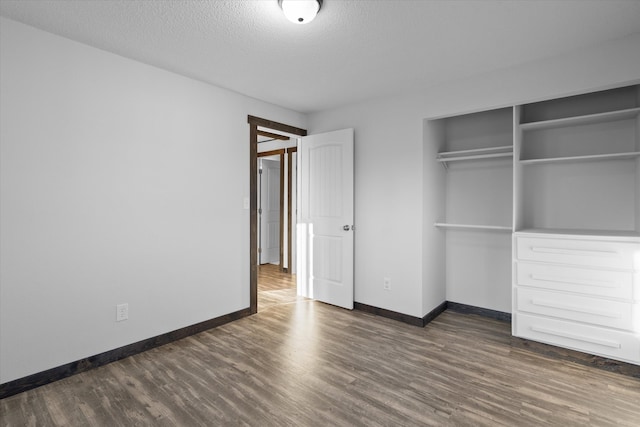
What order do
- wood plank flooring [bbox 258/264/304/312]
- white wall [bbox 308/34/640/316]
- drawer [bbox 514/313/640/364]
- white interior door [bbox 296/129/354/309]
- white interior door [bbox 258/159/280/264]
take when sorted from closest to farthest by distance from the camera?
1. drawer [bbox 514/313/640/364]
2. white wall [bbox 308/34/640/316]
3. white interior door [bbox 296/129/354/309]
4. wood plank flooring [bbox 258/264/304/312]
5. white interior door [bbox 258/159/280/264]

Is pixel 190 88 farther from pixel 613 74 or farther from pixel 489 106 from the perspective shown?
pixel 613 74

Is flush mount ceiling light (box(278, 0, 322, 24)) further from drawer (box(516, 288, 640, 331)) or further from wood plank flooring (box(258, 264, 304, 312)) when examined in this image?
wood plank flooring (box(258, 264, 304, 312))

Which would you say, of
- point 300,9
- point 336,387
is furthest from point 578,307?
point 300,9

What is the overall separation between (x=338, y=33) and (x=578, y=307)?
106 inches

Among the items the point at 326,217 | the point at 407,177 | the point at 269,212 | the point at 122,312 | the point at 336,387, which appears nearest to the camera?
the point at 336,387

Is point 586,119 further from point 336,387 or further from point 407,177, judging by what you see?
point 336,387

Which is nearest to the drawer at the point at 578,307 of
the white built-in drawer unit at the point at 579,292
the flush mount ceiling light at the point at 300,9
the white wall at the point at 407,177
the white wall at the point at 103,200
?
the white built-in drawer unit at the point at 579,292

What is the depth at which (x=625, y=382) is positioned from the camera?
2.28 meters

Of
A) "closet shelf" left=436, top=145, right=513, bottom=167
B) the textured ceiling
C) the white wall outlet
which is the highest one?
the textured ceiling

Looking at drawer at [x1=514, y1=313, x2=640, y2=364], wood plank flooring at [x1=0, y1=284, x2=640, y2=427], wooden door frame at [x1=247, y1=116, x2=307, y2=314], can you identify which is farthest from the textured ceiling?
wood plank flooring at [x1=0, y1=284, x2=640, y2=427]

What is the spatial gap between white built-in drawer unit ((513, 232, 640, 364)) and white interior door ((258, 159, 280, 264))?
442cm

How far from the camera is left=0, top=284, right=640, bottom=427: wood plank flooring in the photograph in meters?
1.91

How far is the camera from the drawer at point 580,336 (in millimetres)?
2324

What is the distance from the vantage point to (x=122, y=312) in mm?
2615
